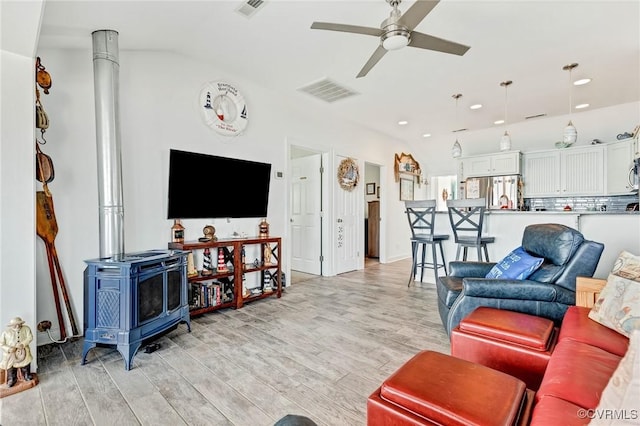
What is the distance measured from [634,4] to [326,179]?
3.80 m

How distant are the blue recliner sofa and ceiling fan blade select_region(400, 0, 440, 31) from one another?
1.83m

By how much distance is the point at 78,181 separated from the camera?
2688mm

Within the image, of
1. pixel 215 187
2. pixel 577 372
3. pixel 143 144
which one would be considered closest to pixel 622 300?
pixel 577 372

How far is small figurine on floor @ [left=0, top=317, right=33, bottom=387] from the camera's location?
1.88 m

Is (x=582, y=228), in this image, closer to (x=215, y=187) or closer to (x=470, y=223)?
(x=470, y=223)

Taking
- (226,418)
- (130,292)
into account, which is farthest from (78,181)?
(226,418)

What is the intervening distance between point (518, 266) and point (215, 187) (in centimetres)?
306

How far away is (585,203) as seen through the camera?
5.66 metres

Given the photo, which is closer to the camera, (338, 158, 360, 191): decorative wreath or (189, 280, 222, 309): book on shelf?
(189, 280, 222, 309): book on shelf

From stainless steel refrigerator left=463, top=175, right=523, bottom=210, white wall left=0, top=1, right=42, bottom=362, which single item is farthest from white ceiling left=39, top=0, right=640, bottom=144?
stainless steel refrigerator left=463, top=175, right=523, bottom=210

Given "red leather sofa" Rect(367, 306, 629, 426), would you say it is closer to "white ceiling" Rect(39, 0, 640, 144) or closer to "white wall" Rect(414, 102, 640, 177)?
"white ceiling" Rect(39, 0, 640, 144)

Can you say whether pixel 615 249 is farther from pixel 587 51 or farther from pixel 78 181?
pixel 78 181

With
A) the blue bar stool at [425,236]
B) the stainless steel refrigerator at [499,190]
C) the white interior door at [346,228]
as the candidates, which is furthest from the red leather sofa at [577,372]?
the stainless steel refrigerator at [499,190]

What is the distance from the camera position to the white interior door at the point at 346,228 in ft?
17.5
